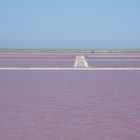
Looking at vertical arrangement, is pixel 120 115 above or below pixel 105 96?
below

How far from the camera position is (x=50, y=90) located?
43.1 ft

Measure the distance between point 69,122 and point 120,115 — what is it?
4.21 feet

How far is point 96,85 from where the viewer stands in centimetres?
1462

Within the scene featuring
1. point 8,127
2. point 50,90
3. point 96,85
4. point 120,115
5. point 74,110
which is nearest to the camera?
point 8,127

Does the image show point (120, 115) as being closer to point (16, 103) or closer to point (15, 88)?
point (16, 103)

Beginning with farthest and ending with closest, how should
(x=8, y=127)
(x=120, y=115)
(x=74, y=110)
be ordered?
(x=74, y=110) → (x=120, y=115) → (x=8, y=127)

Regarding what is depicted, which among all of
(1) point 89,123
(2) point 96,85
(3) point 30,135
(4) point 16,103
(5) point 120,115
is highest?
(2) point 96,85

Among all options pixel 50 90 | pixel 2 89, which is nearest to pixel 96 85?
pixel 50 90

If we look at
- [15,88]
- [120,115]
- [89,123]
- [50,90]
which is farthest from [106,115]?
[15,88]

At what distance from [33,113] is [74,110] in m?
0.98

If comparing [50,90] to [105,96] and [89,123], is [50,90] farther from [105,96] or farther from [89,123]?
[89,123]

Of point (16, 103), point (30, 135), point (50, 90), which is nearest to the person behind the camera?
point (30, 135)

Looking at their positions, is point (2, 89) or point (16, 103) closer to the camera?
point (16, 103)

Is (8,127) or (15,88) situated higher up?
(15,88)
